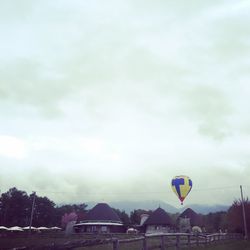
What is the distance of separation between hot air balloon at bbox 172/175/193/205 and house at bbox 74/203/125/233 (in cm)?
3220

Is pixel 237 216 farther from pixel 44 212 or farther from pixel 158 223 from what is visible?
pixel 44 212

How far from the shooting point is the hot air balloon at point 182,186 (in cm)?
5047

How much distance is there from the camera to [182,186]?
50469 mm

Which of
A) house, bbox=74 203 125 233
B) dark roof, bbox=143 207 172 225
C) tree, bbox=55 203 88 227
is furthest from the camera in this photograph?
tree, bbox=55 203 88 227

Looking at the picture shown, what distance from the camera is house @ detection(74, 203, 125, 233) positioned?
79.6 metres

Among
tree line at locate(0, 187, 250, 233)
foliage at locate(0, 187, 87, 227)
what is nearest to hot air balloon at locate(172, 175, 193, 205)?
tree line at locate(0, 187, 250, 233)

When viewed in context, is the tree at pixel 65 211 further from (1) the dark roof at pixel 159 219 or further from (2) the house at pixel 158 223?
(1) the dark roof at pixel 159 219

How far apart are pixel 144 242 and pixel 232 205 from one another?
48115 millimetres

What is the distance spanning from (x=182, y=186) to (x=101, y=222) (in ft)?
112

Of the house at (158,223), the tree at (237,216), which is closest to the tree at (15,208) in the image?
the house at (158,223)

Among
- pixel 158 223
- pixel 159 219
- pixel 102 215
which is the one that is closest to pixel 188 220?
pixel 159 219

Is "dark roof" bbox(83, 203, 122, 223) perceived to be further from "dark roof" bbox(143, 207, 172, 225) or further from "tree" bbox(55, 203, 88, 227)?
"tree" bbox(55, 203, 88, 227)

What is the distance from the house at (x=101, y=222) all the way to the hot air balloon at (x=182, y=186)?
3220 cm

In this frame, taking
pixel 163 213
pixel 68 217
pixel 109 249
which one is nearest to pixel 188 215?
pixel 163 213
